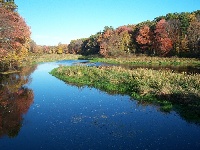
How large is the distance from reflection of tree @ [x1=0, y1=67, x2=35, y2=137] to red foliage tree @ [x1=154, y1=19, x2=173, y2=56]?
5720 centimetres

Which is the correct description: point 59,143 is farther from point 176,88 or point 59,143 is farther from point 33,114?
point 176,88

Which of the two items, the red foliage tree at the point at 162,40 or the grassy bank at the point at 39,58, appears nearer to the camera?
the red foliage tree at the point at 162,40

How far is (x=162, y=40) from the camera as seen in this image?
262 ft

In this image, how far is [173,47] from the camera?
261ft

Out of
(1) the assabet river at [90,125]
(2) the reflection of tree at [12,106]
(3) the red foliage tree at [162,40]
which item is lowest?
(1) the assabet river at [90,125]

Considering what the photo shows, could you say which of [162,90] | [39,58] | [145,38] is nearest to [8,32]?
[162,90]

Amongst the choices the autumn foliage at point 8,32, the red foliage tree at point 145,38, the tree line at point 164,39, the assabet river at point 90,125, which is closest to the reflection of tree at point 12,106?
the assabet river at point 90,125

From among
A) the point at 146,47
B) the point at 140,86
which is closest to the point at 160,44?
the point at 146,47

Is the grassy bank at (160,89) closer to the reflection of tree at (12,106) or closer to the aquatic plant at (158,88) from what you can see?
the aquatic plant at (158,88)

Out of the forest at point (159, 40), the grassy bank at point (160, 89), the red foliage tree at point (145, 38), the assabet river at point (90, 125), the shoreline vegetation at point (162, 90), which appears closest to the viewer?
the assabet river at point (90, 125)

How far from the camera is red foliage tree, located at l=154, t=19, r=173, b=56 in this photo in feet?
258

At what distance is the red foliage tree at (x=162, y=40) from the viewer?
7850 centimetres

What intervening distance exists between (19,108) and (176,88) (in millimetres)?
14188

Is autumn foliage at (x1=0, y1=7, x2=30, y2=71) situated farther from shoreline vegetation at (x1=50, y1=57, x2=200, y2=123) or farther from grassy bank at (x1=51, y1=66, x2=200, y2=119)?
grassy bank at (x1=51, y1=66, x2=200, y2=119)
